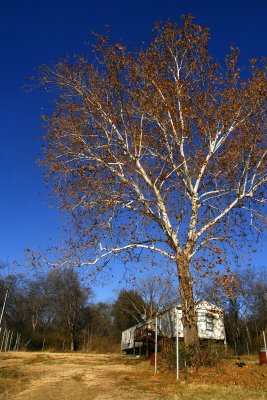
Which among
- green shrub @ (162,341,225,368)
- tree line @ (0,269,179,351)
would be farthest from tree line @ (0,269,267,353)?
green shrub @ (162,341,225,368)

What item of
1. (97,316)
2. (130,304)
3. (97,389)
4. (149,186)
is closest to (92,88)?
(149,186)

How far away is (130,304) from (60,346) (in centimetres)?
1366

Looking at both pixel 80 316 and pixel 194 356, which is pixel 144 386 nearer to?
pixel 194 356

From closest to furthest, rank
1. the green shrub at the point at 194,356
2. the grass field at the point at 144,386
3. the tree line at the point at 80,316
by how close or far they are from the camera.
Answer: the grass field at the point at 144,386 → the green shrub at the point at 194,356 → the tree line at the point at 80,316

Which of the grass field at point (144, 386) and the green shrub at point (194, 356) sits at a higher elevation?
the green shrub at point (194, 356)

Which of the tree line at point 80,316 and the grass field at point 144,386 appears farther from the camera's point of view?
the tree line at point 80,316

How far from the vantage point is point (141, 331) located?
3278 cm

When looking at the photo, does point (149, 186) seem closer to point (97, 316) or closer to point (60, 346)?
point (60, 346)

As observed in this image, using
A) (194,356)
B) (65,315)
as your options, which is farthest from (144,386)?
(65,315)

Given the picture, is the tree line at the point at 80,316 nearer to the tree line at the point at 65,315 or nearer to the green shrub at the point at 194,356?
the tree line at the point at 65,315

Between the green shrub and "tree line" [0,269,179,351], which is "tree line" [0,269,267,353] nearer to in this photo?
"tree line" [0,269,179,351]

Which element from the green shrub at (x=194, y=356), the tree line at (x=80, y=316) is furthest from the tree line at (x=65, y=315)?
the green shrub at (x=194, y=356)

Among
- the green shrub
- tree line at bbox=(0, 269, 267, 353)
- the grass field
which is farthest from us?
tree line at bbox=(0, 269, 267, 353)

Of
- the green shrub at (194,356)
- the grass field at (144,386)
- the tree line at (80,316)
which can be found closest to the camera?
the grass field at (144,386)
